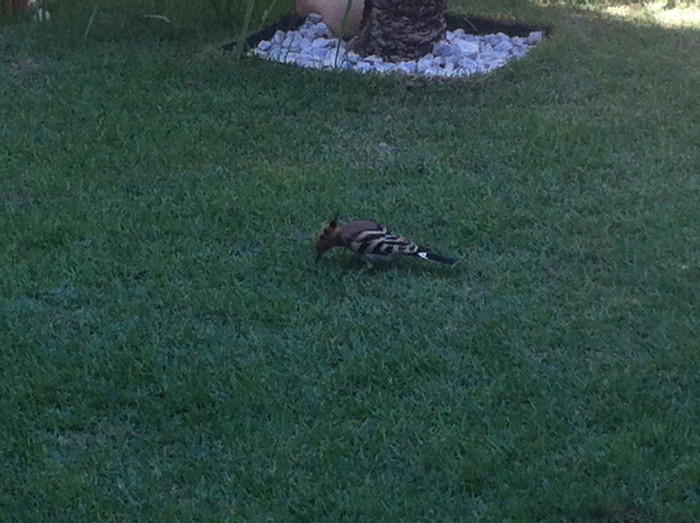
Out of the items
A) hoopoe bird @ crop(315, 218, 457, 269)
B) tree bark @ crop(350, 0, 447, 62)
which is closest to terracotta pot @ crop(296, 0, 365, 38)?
tree bark @ crop(350, 0, 447, 62)

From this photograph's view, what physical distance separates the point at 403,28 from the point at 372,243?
155 inches

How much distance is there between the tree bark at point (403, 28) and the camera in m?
9.09

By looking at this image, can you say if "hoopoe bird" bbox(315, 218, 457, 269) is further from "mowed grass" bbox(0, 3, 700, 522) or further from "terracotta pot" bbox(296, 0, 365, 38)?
"terracotta pot" bbox(296, 0, 365, 38)

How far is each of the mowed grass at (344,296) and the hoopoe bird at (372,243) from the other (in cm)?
14

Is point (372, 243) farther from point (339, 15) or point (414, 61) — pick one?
point (339, 15)

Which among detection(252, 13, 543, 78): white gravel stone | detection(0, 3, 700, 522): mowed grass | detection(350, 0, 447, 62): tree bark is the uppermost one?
detection(350, 0, 447, 62): tree bark

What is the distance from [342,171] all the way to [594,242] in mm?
1708

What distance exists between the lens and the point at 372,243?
5656 mm

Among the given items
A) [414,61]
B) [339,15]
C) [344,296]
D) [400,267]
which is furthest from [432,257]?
[339,15]

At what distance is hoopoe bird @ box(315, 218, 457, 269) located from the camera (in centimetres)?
565

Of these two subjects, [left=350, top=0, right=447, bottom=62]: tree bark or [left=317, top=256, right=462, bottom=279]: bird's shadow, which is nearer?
[left=317, top=256, right=462, bottom=279]: bird's shadow

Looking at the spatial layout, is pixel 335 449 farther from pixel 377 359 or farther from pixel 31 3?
pixel 31 3

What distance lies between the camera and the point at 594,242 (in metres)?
6.15

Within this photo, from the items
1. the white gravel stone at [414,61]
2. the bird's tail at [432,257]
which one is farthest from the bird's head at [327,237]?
the white gravel stone at [414,61]
